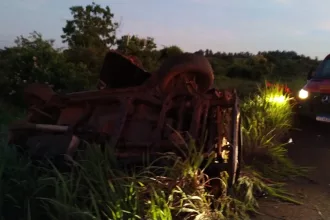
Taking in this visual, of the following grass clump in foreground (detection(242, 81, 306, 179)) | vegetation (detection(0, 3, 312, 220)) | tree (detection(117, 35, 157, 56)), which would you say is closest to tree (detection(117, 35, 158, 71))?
tree (detection(117, 35, 157, 56))

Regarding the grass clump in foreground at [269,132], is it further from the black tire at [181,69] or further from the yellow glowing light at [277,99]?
the black tire at [181,69]

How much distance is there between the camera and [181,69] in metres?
5.96

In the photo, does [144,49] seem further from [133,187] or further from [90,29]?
[133,187]

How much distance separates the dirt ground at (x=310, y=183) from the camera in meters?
5.58

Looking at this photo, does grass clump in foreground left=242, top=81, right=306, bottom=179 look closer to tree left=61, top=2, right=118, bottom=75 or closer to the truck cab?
the truck cab

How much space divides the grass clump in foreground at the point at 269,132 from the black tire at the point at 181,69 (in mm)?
1972

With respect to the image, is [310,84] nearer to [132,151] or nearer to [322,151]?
[322,151]

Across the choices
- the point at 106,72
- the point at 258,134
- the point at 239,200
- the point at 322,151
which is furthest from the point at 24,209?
the point at 322,151

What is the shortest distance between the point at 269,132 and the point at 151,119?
11.3ft

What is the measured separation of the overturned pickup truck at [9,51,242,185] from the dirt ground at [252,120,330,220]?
743mm

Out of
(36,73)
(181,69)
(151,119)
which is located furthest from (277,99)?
(36,73)

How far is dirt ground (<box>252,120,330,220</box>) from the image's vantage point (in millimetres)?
5580

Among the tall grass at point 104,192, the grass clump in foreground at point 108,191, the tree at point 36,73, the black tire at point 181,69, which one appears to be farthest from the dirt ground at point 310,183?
the tree at point 36,73

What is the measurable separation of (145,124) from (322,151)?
443cm
